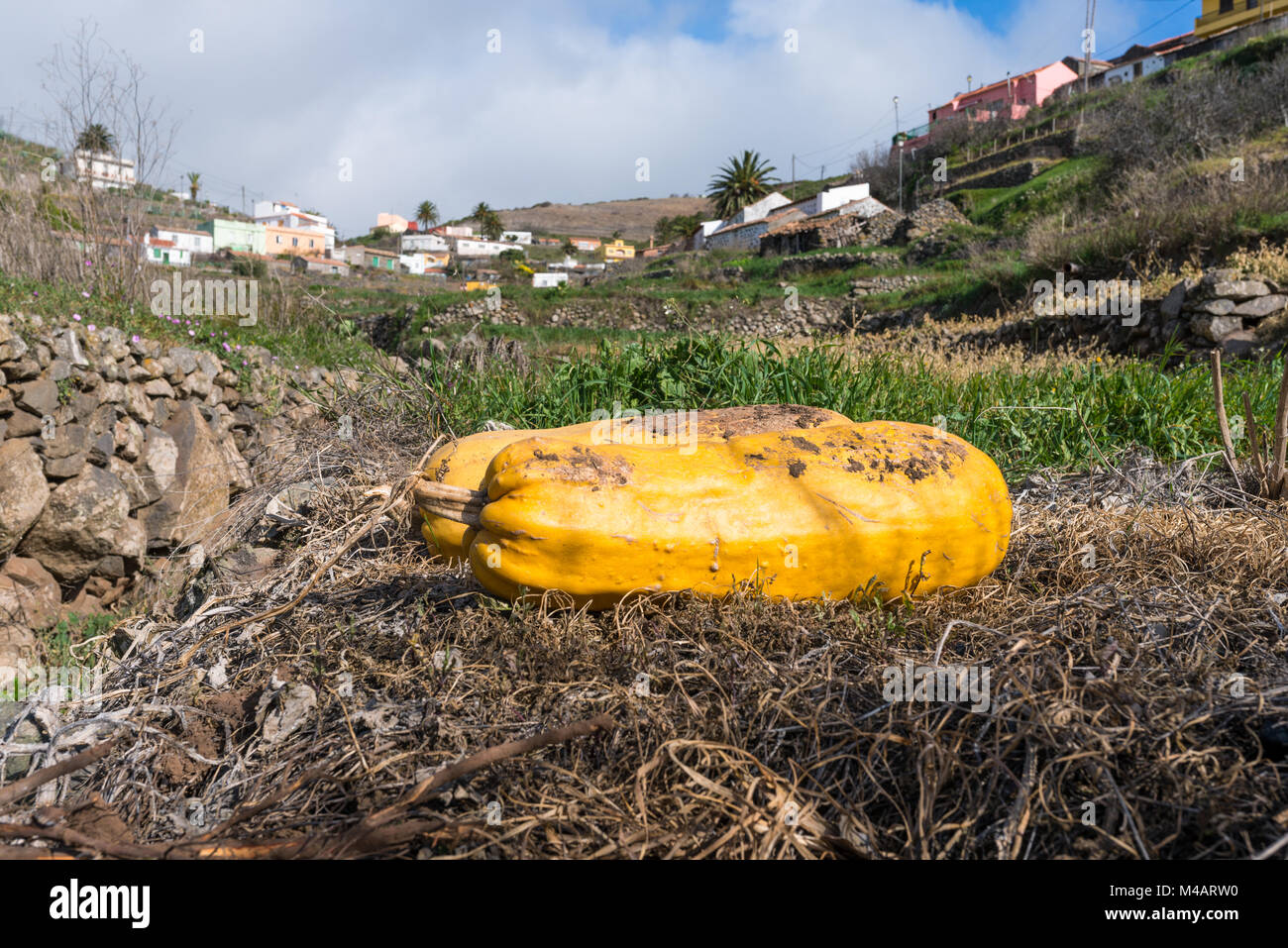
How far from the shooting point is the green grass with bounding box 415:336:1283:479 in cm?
361

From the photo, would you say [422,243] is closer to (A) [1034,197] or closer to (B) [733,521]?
(A) [1034,197]

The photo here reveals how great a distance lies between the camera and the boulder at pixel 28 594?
4.82 metres

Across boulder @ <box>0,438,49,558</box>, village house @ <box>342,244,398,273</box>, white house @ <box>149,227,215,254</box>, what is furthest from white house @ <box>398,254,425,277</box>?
boulder @ <box>0,438,49,558</box>

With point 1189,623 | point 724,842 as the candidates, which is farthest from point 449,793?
point 1189,623

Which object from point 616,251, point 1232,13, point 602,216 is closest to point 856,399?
point 1232,13

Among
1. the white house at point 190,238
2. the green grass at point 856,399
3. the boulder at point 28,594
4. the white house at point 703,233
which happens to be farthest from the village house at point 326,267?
the green grass at point 856,399

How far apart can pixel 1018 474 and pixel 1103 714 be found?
7.13 feet

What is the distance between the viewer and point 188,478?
6.18 metres

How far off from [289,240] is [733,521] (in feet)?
262

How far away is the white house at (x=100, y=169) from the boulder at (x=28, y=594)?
4813mm

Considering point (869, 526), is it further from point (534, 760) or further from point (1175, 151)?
point (1175, 151)

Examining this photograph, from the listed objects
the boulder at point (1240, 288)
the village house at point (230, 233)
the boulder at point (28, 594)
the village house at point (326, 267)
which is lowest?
the boulder at point (28, 594)

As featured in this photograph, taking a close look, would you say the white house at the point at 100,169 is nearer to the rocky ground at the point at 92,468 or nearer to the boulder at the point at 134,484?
the rocky ground at the point at 92,468

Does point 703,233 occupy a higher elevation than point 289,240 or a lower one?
lower
